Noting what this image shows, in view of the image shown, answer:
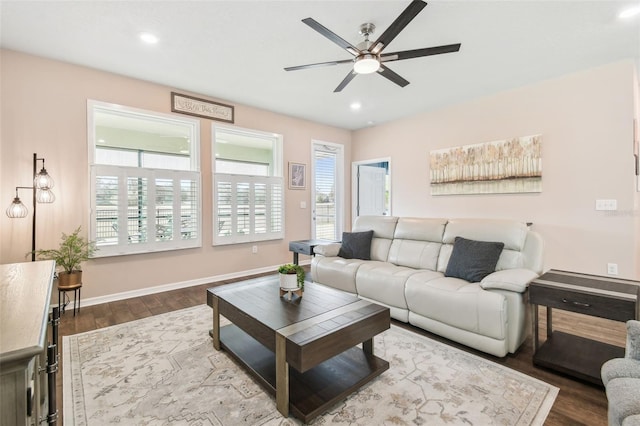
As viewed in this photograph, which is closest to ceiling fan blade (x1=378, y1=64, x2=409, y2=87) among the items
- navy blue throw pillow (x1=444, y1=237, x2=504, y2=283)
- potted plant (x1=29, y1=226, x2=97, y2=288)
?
navy blue throw pillow (x1=444, y1=237, x2=504, y2=283)

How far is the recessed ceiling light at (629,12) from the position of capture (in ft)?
7.93

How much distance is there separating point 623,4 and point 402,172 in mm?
3380

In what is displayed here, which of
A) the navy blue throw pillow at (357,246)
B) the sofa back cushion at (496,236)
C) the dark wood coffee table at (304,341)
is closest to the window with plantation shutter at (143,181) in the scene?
the dark wood coffee table at (304,341)

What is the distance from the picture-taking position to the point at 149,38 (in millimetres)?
2820

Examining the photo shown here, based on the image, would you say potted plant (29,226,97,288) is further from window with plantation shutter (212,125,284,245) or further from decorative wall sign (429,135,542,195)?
decorative wall sign (429,135,542,195)

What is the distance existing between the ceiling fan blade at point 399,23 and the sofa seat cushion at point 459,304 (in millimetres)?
2019

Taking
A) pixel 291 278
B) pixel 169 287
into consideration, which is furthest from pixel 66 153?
pixel 291 278

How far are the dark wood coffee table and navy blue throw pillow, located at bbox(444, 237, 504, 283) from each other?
111cm

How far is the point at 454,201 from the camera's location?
4789mm

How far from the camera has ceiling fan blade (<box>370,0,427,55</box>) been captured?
1833 millimetres

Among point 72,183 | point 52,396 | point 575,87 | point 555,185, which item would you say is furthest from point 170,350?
point 575,87

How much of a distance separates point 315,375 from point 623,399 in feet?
4.81

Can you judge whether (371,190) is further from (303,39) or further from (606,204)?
(303,39)

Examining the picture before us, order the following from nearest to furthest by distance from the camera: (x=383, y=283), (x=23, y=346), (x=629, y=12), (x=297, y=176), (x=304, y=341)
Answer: (x=23, y=346), (x=304, y=341), (x=629, y=12), (x=383, y=283), (x=297, y=176)
